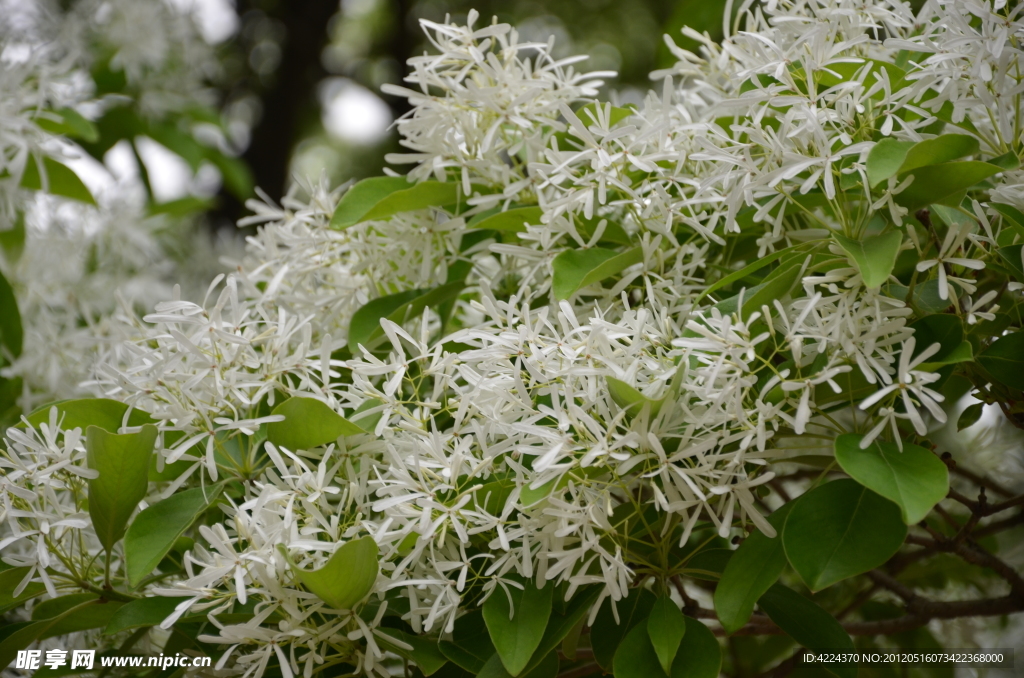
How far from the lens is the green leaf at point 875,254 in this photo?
22.1 inches

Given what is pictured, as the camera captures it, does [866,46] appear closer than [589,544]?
No

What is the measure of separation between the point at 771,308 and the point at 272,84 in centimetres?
274

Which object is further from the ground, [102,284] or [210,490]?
[210,490]

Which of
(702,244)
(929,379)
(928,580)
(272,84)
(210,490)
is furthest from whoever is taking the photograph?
(272,84)

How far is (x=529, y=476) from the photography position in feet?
2.08

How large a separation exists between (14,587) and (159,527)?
6.8 inches

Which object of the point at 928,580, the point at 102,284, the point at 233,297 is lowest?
the point at 928,580

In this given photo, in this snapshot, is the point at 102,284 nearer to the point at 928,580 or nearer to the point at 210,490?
the point at 210,490

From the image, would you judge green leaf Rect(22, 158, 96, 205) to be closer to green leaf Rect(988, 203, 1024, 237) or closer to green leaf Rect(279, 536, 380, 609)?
green leaf Rect(279, 536, 380, 609)

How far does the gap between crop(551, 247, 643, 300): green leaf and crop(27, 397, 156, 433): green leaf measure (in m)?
0.40

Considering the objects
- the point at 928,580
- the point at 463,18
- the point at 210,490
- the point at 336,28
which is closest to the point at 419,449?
the point at 210,490

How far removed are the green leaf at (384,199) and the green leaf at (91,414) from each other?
27 cm

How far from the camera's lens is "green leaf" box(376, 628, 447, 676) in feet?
2.09

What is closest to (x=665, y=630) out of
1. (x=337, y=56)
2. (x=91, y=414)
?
(x=91, y=414)
